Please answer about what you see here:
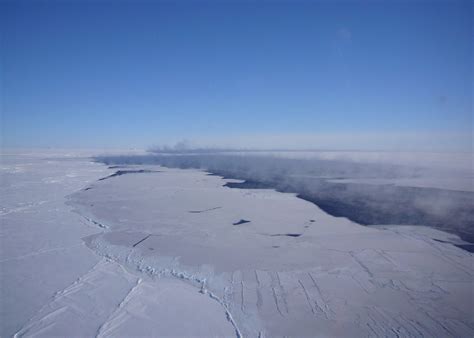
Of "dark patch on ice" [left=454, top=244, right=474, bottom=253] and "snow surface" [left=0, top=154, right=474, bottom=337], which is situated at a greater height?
"dark patch on ice" [left=454, top=244, right=474, bottom=253]

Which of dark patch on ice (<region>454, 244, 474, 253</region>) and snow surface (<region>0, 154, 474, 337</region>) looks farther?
dark patch on ice (<region>454, 244, 474, 253</region>)

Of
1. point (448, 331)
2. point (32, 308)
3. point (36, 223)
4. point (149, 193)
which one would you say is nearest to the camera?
point (448, 331)

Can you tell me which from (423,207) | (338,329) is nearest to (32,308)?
(338,329)

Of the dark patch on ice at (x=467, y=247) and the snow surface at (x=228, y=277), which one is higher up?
the dark patch on ice at (x=467, y=247)

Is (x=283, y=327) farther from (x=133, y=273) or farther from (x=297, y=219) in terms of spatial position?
(x=297, y=219)

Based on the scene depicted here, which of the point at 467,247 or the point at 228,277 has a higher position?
the point at 467,247

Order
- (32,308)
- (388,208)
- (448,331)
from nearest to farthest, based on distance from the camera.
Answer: (448,331)
(32,308)
(388,208)

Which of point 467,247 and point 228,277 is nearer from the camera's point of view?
point 228,277

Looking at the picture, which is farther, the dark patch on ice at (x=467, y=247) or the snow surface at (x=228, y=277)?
the dark patch on ice at (x=467, y=247)
